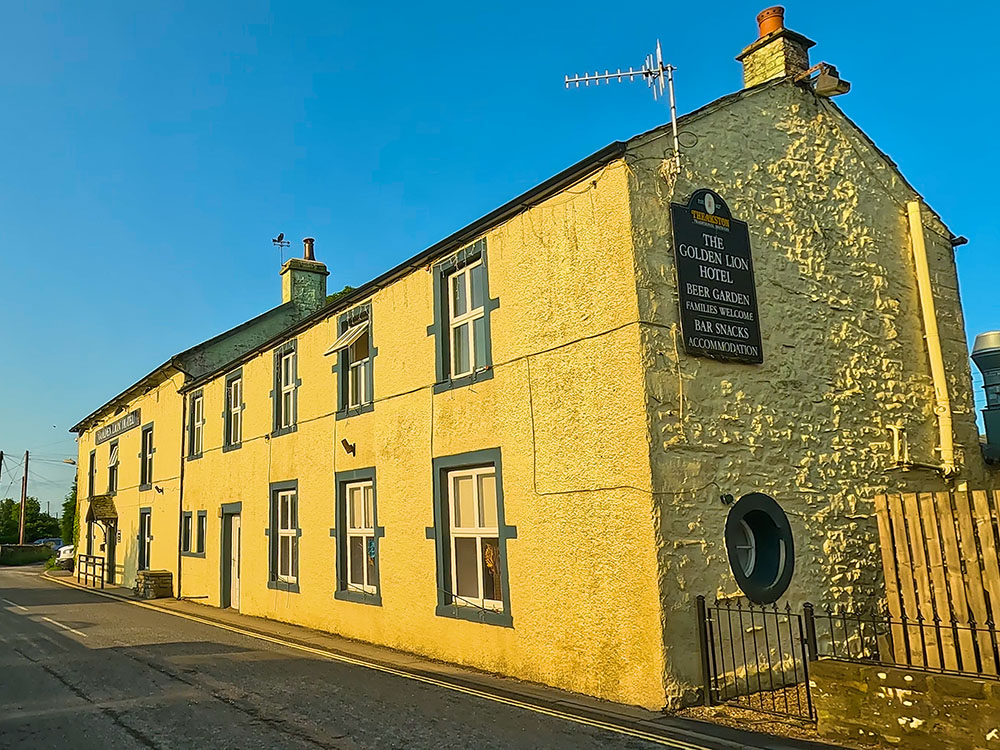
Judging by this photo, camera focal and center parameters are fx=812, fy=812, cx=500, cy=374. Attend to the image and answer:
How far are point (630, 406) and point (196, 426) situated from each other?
17882 millimetres

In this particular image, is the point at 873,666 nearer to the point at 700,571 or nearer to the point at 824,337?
the point at 700,571

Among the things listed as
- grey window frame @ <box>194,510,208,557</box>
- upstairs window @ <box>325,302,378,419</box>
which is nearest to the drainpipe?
grey window frame @ <box>194,510,208,557</box>

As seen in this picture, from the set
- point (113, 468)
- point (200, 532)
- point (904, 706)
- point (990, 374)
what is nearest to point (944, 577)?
point (904, 706)

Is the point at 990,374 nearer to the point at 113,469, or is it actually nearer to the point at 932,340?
the point at 932,340

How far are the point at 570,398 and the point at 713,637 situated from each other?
3.04 m

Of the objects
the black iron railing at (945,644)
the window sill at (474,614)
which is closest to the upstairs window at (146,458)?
the window sill at (474,614)

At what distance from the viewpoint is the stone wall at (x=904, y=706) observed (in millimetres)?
6215

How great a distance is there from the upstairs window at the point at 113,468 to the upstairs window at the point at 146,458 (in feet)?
14.1

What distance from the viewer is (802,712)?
8.02 metres

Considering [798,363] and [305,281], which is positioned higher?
[305,281]

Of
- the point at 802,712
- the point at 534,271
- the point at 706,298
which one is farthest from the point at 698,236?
the point at 802,712

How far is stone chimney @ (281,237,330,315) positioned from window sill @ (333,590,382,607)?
1386 cm

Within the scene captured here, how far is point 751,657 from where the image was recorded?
Answer: 876 cm

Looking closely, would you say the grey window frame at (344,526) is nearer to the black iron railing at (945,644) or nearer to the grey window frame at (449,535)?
the grey window frame at (449,535)
